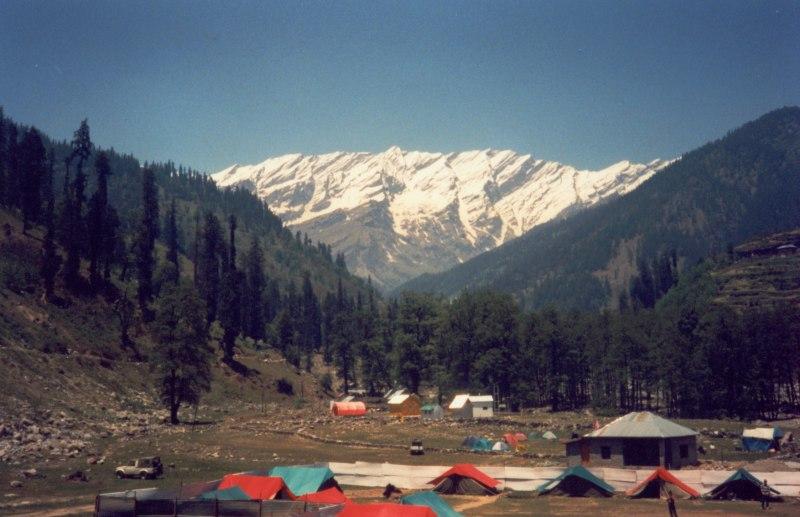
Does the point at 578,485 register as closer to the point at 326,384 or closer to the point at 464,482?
the point at 464,482

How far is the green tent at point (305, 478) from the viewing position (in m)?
41.2

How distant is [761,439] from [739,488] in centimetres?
2716

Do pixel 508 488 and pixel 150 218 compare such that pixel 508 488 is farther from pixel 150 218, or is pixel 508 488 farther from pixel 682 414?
pixel 150 218

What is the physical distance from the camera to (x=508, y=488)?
155 ft

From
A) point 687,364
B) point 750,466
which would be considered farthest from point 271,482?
point 687,364

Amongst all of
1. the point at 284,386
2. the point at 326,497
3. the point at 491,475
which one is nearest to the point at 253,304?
the point at 284,386

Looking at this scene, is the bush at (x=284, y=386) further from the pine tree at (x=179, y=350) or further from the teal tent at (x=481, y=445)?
the teal tent at (x=481, y=445)

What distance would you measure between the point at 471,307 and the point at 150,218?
60.0 m

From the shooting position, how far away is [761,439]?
66312 millimetres

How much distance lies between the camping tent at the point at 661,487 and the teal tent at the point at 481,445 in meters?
24.4

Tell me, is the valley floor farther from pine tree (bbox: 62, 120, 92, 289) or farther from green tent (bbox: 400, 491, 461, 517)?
pine tree (bbox: 62, 120, 92, 289)

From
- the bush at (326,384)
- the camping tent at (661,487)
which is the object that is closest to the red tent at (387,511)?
the camping tent at (661,487)

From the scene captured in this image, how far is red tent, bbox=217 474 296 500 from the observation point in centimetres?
3866

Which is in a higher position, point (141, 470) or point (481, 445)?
point (141, 470)
